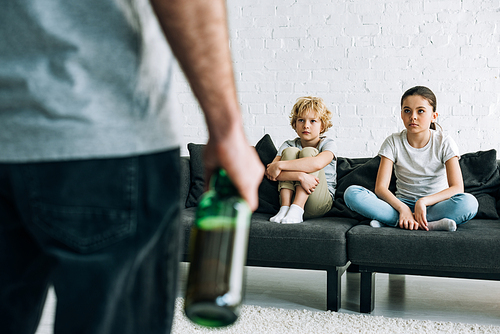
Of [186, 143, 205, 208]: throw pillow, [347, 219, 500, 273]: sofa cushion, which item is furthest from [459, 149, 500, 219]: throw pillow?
[186, 143, 205, 208]: throw pillow

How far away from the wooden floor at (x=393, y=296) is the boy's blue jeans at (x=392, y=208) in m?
0.40

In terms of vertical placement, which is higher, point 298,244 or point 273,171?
point 273,171

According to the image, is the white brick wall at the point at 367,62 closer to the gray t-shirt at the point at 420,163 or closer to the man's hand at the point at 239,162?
the gray t-shirt at the point at 420,163

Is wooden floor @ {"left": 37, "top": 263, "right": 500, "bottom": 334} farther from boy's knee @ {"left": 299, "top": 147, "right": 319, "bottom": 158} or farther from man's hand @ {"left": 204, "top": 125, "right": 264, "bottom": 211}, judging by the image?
man's hand @ {"left": 204, "top": 125, "right": 264, "bottom": 211}

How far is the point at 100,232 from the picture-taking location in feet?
1.52

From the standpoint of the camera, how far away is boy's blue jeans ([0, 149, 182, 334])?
0.46m

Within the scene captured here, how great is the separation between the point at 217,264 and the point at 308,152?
87.2 inches

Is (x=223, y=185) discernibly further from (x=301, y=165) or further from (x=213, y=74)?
(x=301, y=165)

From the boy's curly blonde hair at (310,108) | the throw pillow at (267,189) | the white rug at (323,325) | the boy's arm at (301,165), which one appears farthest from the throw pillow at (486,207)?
the throw pillow at (267,189)

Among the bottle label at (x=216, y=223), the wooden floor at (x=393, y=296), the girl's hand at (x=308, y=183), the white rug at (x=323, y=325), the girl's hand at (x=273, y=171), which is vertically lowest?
the wooden floor at (x=393, y=296)

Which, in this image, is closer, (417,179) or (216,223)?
(216,223)

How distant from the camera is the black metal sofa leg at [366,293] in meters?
2.05

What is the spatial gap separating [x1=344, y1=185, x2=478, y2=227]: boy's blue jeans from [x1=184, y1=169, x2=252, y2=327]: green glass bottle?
6.27 ft

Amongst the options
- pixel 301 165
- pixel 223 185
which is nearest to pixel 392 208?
pixel 301 165
